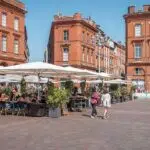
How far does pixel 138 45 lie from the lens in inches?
2510

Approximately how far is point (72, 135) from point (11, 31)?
132ft

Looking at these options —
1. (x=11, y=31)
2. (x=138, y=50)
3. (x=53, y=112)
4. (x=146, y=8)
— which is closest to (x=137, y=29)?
(x=138, y=50)

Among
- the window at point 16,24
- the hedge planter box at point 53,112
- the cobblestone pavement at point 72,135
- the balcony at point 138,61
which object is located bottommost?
the cobblestone pavement at point 72,135

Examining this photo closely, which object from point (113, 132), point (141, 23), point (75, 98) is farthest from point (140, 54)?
point (113, 132)

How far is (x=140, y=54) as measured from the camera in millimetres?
63719

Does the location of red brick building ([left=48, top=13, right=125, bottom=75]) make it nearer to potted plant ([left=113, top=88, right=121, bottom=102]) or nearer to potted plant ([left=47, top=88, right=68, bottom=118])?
potted plant ([left=113, top=88, right=121, bottom=102])

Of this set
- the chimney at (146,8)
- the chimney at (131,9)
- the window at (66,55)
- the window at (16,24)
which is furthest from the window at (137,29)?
the window at (16,24)

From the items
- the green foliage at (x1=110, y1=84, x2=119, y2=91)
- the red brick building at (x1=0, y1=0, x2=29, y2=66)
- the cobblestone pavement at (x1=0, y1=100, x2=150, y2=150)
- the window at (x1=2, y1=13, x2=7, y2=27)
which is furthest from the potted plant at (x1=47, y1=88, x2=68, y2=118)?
the window at (x1=2, y1=13, x2=7, y2=27)

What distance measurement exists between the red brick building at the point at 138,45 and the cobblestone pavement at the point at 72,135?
150ft

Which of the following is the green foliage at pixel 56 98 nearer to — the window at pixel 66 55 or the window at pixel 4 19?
the window at pixel 4 19

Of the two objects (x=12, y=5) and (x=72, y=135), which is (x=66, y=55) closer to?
(x=12, y=5)

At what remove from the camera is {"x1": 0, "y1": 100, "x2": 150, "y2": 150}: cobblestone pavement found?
11.7m

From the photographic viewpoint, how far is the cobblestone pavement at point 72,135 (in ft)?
38.3

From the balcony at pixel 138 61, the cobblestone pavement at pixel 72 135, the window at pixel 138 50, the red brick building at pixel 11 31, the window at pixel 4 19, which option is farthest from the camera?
the window at pixel 138 50
